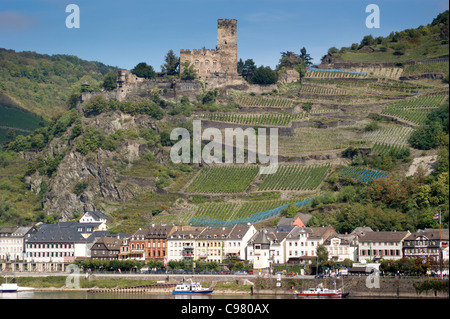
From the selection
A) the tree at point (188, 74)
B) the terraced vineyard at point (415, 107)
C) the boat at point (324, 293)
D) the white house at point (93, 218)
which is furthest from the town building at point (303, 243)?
the tree at point (188, 74)

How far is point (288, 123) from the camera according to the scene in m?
103

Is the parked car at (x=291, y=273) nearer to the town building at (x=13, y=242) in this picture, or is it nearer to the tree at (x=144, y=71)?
the town building at (x=13, y=242)

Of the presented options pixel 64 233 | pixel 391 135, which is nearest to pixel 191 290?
pixel 64 233

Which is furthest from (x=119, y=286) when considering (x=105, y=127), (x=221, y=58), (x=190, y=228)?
(x=221, y=58)

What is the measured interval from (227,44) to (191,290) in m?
53.3

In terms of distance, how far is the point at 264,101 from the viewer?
110875mm

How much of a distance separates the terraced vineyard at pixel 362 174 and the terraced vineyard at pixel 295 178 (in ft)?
6.86

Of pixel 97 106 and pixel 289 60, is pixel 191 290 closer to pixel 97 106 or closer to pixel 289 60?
pixel 97 106

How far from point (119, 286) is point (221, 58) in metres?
48.7

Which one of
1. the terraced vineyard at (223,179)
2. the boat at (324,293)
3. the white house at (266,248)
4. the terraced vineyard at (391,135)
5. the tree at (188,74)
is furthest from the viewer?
the tree at (188,74)

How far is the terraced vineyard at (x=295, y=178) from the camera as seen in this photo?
89912mm

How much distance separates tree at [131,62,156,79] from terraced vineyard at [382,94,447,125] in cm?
2928

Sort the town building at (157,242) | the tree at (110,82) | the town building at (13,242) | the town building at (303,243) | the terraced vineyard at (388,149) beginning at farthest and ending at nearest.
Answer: the tree at (110,82)
the terraced vineyard at (388,149)
the town building at (13,242)
the town building at (157,242)
the town building at (303,243)

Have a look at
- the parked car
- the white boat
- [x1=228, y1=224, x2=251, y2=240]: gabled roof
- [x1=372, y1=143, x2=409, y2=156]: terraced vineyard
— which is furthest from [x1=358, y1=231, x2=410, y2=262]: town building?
the white boat
